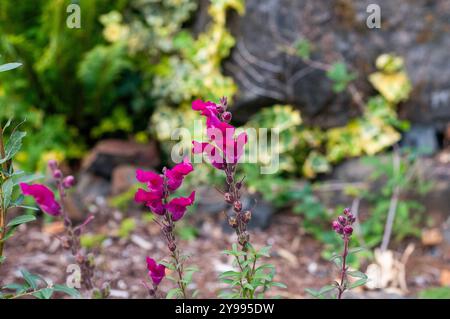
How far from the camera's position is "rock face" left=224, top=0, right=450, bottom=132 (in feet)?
12.7

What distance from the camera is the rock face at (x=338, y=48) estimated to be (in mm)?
3873

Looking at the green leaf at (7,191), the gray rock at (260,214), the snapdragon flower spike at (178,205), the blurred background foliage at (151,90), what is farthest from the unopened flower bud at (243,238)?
the gray rock at (260,214)

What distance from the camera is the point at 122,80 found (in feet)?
15.0

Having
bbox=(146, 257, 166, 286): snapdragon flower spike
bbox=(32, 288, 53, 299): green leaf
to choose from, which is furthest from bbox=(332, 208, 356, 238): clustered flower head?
bbox=(32, 288, 53, 299): green leaf

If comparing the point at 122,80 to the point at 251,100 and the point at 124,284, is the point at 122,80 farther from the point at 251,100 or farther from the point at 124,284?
the point at 124,284

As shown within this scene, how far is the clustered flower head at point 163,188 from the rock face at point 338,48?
102 inches

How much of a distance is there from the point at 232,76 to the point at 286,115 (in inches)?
19.2

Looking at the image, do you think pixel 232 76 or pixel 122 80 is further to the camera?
pixel 122 80

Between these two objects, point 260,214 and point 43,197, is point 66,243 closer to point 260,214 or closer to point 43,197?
point 43,197

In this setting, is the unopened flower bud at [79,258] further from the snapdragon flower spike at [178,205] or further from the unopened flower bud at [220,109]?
the unopened flower bud at [220,109]

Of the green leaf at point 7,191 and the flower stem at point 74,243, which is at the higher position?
the green leaf at point 7,191

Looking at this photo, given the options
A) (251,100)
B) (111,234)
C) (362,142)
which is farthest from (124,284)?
(362,142)

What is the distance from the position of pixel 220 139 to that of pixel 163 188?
0.66 ft

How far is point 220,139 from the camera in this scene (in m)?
1.45
